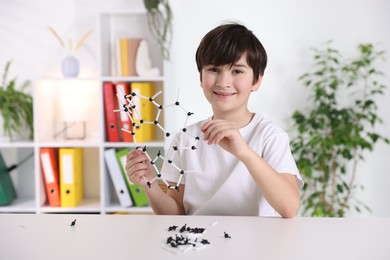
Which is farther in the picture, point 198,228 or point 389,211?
point 389,211

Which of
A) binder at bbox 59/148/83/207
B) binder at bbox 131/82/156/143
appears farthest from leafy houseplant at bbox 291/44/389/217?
binder at bbox 59/148/83/207

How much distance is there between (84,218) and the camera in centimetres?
137

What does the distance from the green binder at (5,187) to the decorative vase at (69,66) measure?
738 millimetres

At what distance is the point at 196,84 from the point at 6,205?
1471mm

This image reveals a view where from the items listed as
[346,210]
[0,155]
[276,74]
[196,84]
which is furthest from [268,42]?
[0,155]

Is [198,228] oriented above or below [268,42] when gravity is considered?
below

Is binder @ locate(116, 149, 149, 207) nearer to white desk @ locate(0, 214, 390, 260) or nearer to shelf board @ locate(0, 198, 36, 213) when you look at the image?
shelf board @ locate(0, 198, 36, 213)

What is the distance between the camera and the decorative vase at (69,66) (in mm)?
3329

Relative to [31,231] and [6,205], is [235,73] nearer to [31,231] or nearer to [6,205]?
[31,231]

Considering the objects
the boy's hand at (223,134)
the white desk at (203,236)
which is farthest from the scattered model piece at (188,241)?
the boy's hand at (223,134)

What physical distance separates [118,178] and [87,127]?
49 cm

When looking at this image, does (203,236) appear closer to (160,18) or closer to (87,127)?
(160,18)

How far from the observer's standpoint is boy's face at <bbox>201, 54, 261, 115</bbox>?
1.56 m

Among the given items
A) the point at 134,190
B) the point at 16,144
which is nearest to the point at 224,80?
the point at 134,190
